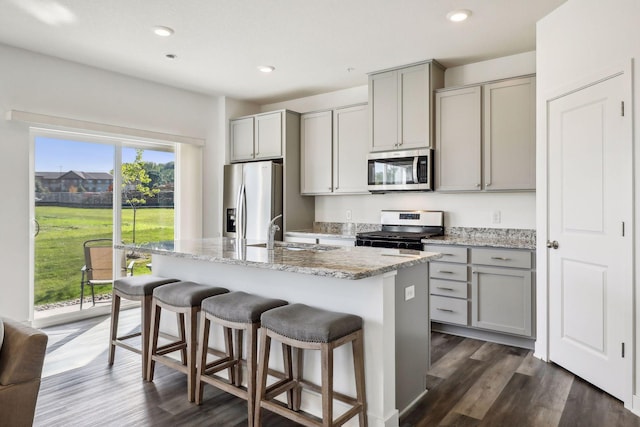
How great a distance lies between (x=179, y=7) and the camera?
2.99 meters

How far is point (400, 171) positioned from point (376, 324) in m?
2.44

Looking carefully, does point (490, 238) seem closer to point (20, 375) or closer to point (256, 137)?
point (256, 137)

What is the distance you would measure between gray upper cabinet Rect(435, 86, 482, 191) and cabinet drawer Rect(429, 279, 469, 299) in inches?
35.6

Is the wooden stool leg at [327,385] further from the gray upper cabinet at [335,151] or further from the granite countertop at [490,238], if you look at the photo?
the gray upper cabinet at [335,151]

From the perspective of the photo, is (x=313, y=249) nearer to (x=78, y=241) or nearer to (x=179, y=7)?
(x=179, y=7)

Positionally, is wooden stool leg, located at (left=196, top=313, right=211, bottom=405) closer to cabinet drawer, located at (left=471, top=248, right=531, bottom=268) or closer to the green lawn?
cabinet drawer, located at (left=471, top=248, right=531, bottom=268)

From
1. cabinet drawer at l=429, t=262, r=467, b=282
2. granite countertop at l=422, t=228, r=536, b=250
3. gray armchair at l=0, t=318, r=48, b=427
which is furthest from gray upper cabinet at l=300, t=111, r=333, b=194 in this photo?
gray armchair at l=0, t=318, r=48, b=427

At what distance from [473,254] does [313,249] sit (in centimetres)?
159

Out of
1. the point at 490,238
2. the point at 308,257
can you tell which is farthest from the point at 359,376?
the point at 490,238

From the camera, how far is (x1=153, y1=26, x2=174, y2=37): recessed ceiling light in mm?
3330

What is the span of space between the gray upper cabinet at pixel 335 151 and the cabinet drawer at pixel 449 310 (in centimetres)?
145

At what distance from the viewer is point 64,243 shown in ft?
14.0

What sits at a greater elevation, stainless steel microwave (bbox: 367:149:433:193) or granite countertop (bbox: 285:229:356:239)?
stainless steel microwave (bbox: 367:149:433:193)

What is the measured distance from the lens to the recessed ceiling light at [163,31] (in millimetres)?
3330
